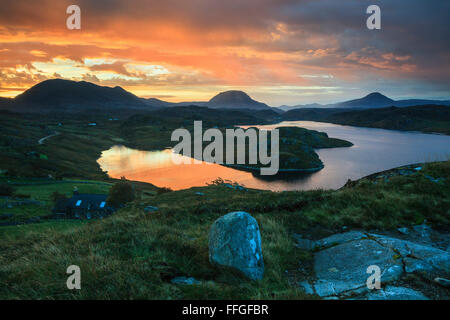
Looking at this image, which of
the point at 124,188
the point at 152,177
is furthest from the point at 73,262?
the point at 152,177

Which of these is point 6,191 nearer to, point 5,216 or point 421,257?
point 5,216

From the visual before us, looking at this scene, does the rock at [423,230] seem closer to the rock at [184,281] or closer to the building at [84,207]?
the rock at [184,281]

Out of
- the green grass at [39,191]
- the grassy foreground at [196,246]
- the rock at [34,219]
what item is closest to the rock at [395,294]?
the grassy foreground at [196,246]

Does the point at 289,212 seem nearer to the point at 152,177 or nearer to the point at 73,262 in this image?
the point at 73,262

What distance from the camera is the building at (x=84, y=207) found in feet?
172

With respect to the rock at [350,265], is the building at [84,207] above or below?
below

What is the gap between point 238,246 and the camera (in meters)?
6.56

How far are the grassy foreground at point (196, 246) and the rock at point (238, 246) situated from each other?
30cm

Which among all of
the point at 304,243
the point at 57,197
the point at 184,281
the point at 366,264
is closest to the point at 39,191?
the point at 57,197

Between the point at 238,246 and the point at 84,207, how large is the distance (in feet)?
200

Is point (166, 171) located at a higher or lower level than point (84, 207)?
higher

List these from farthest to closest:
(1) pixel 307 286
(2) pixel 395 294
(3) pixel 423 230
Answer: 1. (3) pixel 423 230
2. (1) pixel 307 286
3. (2) pixel 395 294

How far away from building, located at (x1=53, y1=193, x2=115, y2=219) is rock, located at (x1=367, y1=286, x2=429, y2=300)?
A: 2203 inches
